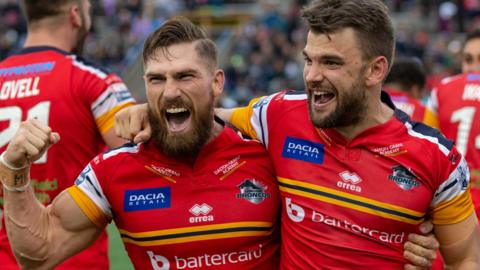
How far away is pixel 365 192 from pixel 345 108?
1.22ft

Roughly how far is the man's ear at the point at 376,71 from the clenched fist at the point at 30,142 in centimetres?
138

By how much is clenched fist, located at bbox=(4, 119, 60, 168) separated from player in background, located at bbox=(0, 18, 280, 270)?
18cm

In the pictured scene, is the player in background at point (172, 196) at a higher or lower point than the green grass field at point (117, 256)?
higher

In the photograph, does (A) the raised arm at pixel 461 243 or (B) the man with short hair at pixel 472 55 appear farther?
(B) the man with short hair at pixel 472 55

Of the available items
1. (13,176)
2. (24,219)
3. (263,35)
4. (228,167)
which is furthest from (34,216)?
(263,35)

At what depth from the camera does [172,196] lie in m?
3.70

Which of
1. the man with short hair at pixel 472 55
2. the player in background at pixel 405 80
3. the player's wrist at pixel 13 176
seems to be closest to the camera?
the player's wrist at pixel 13 176

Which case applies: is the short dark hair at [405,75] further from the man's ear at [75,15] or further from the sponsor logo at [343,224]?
the sponsor logo at [343,224]

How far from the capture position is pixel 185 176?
3.72m

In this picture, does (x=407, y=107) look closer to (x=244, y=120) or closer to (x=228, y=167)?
(x=244, y=120)

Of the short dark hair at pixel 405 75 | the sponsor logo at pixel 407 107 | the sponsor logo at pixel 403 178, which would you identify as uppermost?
the sponsor logo at pixel 403 178

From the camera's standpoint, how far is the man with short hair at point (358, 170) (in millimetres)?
3549

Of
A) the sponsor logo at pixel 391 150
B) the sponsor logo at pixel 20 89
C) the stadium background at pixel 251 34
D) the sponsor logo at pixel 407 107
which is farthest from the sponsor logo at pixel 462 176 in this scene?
the stadium background at pixel 251 34

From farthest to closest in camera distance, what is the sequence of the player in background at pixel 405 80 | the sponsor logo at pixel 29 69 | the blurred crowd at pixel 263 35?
1. the blurred crowd at pixel 263 35
2. the player in background at pixel 405 80
3. the sponsor logo at pixel 29 69
